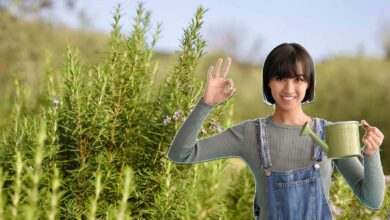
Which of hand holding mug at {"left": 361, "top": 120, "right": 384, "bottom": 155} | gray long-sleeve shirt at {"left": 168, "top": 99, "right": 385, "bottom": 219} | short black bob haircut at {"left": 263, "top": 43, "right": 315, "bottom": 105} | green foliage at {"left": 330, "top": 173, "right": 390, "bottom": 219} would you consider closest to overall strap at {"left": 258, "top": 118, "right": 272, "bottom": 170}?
gray long-sleeve shirt at {"left": 168, "top": 99, "right": 385, "bottom": 219}

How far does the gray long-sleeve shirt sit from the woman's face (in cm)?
7

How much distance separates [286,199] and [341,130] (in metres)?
0.26

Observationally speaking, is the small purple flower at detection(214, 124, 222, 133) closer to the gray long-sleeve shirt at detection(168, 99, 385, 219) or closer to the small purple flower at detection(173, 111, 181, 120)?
the small purple flower at detection(173, 111, 181, 120)

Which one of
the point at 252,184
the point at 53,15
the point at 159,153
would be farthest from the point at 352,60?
the point at 159,153

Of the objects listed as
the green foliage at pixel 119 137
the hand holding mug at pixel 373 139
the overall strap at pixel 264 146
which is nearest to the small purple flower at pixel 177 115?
the green foliage at pixel 119 137

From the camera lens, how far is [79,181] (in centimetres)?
204

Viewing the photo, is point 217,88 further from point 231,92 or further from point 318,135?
point 318,135

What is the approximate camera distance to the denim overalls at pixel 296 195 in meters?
1.69

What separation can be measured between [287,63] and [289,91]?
97 mm

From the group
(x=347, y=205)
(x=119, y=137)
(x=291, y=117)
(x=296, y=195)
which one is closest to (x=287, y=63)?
(x=291, y=117)

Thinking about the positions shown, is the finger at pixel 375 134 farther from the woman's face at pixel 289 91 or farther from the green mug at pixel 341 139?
the woman's face at pixel 289 91

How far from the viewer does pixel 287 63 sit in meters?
1.80

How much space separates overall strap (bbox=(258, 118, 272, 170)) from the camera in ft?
5.77

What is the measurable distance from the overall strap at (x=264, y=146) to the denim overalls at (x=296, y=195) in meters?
0.02
